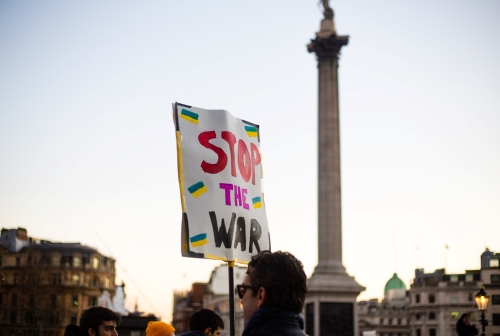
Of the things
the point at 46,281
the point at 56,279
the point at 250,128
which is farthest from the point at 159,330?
the point at 56,279

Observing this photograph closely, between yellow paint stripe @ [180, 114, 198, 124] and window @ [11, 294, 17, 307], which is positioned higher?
window @ [11, 294, 17, 307]

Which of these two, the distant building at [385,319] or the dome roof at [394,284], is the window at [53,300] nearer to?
the distant building at [385,319]

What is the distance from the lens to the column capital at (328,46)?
5359cm

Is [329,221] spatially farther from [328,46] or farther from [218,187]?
[218,187]

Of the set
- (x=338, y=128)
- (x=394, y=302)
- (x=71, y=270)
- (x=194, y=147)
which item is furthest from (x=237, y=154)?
(x=394, y=302)

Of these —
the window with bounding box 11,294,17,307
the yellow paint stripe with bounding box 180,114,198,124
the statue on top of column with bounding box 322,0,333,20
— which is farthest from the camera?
the window with bounding box 11,294,17,307

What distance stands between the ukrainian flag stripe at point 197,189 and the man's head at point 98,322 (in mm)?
1386

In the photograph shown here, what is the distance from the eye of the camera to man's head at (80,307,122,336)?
746 centimetres

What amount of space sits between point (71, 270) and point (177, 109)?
85.9m

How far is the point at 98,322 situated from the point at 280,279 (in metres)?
3.46

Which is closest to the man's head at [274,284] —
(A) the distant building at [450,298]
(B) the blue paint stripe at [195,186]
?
(B) the blue paint stripe at [195,186]

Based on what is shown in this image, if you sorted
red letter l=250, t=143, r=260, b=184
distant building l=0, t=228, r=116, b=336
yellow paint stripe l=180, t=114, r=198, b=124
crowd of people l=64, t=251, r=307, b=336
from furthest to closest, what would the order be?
distant building l=0, t=228, r=116, b=336, red letter l=250, t=143, r=260, b=184, yellow paint stripe l=180, t=114, r=198, b=124, crowd of people l=64, t=251, r=307, b=336

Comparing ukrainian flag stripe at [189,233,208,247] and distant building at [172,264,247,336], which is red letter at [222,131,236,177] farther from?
distant building at [172,264,247,336]

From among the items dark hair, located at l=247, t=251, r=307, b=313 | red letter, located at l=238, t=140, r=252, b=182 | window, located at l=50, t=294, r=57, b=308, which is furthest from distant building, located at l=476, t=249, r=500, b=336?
dark hair, located at l=247, t=251, r=307, b=313
